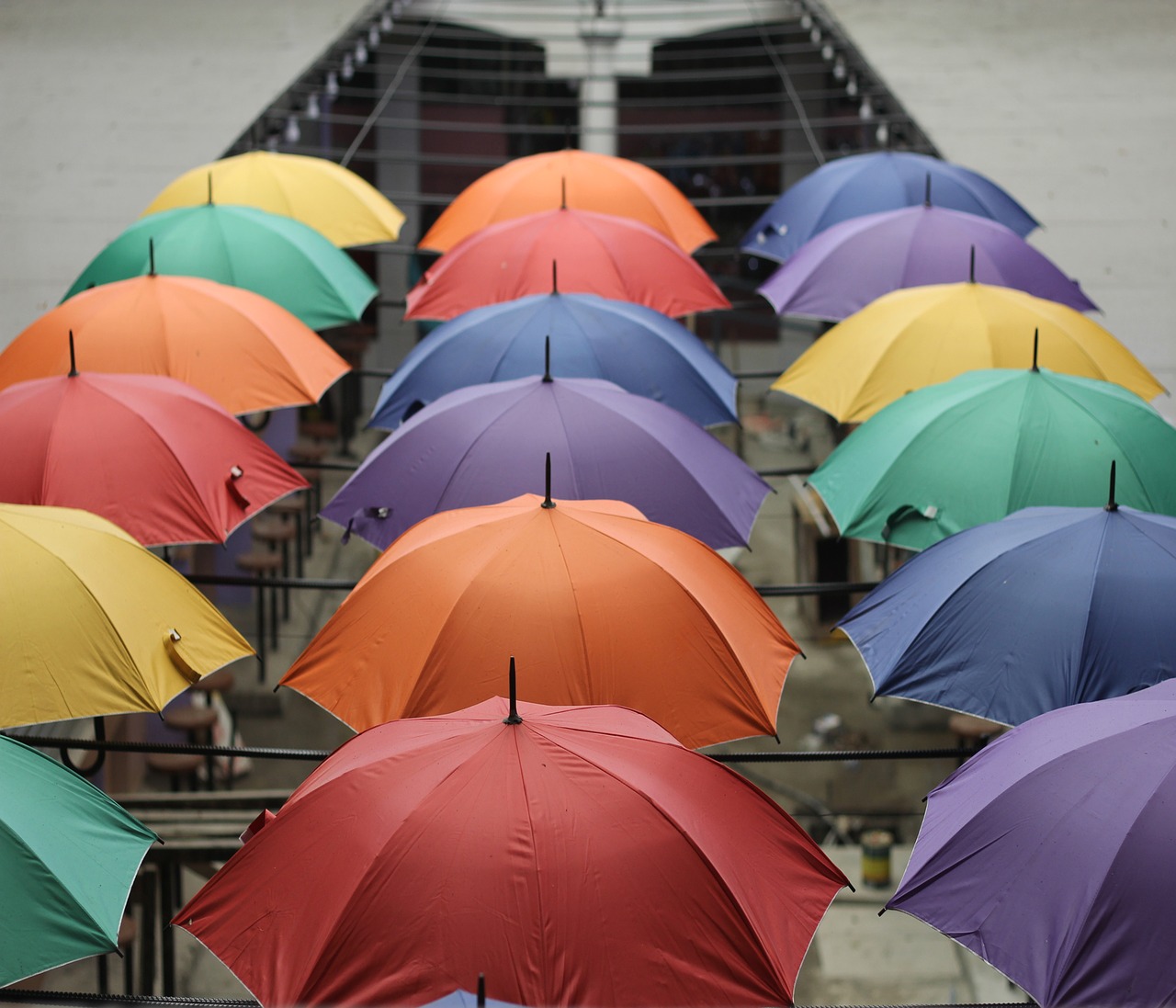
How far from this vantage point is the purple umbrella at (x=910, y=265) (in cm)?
1038

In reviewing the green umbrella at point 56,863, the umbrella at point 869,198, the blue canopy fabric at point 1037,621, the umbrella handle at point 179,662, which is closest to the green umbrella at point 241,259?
the umbrella at point 869,198

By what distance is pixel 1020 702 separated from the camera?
6.03 m

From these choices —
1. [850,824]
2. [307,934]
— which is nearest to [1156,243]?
[850,824]

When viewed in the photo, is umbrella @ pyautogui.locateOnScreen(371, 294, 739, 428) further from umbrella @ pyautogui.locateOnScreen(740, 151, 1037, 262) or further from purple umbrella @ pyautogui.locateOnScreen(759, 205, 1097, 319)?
umbrella @ pyautogui.locateOnScreen(740, 151, 1037, 262)

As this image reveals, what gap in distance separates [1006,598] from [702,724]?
122 centimetres

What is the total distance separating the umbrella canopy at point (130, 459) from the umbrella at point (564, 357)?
3.91 feet

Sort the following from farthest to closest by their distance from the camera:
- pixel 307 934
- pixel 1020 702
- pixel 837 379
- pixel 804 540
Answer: pixel 804 540 → pixel 837 379 → pixel 1020 702 → pixel 307 934

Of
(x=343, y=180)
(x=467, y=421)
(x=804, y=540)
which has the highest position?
(x=343, y=180)

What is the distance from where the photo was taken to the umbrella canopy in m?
7.51

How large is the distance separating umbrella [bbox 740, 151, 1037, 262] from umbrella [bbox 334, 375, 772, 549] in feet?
15.2

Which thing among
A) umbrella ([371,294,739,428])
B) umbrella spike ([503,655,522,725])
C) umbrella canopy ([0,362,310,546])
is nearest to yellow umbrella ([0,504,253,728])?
umbrella canopy ([0,362,310,546])

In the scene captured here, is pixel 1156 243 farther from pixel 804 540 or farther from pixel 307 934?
pixel 307 934

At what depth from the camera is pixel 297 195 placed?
40.0ft

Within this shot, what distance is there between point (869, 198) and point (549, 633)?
688 cm
